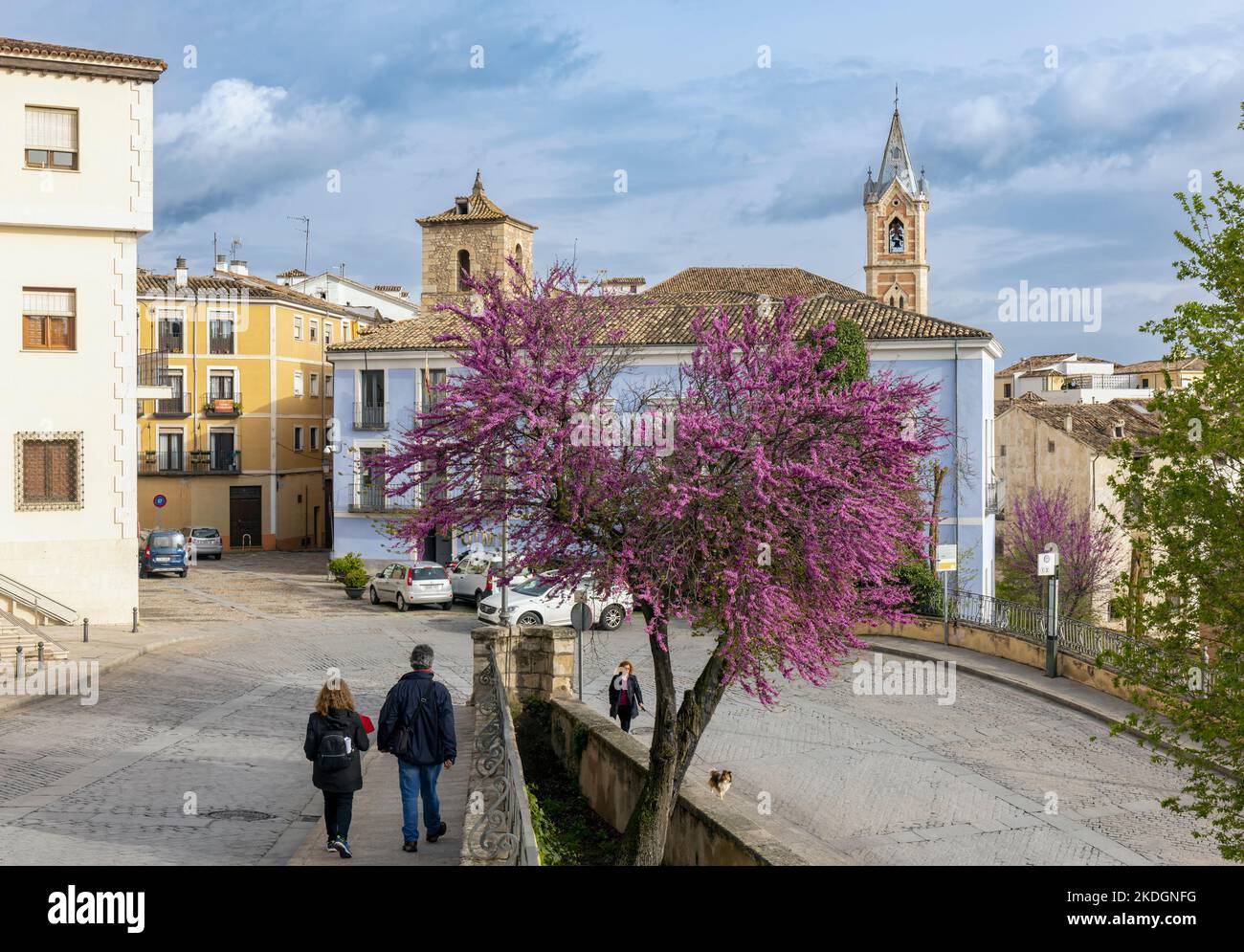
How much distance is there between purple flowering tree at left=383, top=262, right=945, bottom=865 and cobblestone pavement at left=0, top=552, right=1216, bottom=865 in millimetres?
2221

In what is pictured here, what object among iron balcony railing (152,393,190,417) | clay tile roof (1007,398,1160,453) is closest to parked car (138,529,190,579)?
iron balcony railing (152,393,190,417)

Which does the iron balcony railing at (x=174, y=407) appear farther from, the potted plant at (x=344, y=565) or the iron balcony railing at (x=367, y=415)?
the potted plant at (x=344, y=565)

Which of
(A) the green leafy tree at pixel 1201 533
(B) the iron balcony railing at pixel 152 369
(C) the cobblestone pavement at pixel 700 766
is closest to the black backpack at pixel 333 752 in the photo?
(C) the cobblestone pavement at pixel 700 766

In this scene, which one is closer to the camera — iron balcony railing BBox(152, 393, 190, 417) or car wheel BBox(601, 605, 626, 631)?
car wheel BBox(601, 605, 626, 631)

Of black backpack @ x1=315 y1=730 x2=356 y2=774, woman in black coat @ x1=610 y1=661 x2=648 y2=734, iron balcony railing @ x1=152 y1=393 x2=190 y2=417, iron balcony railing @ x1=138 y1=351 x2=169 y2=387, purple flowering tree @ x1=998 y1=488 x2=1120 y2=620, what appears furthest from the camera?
iron balcony railing @ x1=152 y1=393 x2=190 y2=417

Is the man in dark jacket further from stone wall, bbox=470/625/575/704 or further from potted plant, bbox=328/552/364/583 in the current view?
potted plant, bbox=328/552/364/583

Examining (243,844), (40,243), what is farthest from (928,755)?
(40,243)

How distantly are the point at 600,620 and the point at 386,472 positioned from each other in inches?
729

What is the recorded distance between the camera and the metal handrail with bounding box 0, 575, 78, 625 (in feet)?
84.3

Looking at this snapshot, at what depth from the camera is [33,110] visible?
26.2 metres

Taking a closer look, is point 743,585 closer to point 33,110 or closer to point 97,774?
point 97,774

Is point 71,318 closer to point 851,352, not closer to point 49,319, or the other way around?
point 49,319
